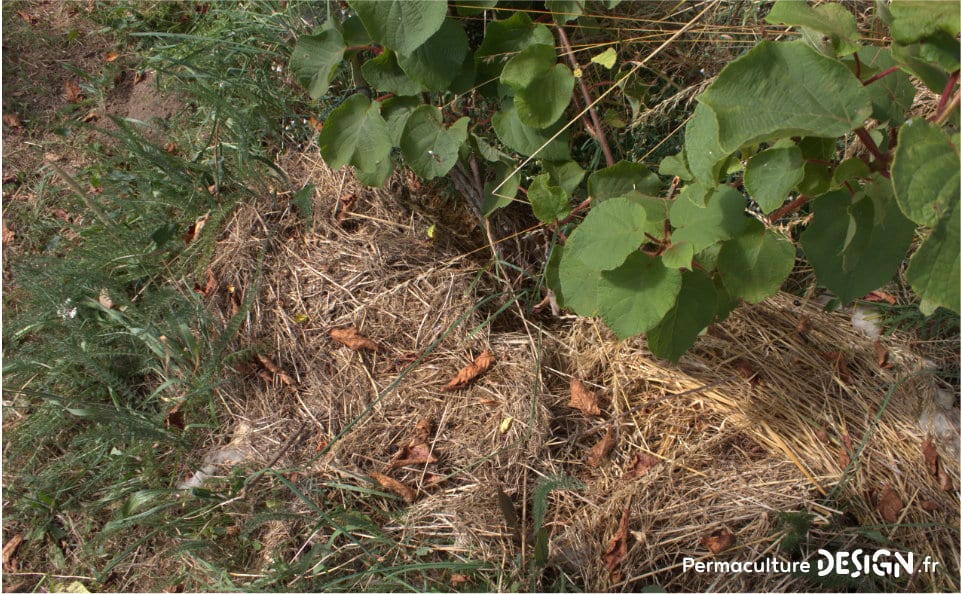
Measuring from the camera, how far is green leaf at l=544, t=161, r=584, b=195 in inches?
75.2

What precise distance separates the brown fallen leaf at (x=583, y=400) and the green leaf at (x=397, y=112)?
894 mm

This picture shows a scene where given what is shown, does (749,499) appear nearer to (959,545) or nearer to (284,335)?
(959,545)

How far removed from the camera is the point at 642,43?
213cm

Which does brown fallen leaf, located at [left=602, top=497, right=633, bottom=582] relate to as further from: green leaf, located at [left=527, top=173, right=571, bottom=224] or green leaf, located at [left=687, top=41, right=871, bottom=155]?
green leaf, located at [left=687, top=41, right=871, bottom=155]

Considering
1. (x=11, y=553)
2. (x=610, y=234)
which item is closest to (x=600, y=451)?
(x=610, y=234)

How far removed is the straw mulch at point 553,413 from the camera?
1717mm

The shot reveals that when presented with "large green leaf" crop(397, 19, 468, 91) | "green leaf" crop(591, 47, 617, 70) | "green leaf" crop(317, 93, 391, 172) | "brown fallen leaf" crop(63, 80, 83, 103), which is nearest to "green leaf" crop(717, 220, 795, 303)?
"green leaf" crop(591, 47, 617, 70)

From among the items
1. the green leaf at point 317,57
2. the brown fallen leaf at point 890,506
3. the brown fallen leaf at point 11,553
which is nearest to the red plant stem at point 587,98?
the green leaf at point 317,57

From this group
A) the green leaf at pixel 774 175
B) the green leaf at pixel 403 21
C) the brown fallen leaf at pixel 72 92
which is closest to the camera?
the green leaf at pixel 774 175

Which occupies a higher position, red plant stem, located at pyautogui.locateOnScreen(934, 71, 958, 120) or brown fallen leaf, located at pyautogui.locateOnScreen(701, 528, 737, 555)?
red plant stem, located at pyautogui.locateOnScreen(934, 71, 958, 120)

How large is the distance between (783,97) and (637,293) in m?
0.49

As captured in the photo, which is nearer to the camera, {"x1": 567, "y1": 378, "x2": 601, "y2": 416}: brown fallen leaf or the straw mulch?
the straw mulch

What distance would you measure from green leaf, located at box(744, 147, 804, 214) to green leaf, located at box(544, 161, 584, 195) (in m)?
0.67

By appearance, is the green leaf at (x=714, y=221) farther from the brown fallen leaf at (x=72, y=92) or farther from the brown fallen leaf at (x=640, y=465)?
the brown fallen leaf at (x=72, y=92)
